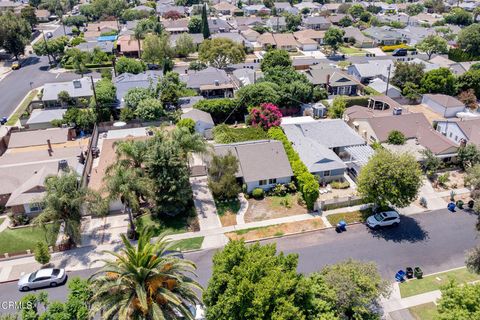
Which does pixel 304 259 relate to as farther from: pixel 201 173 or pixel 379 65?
pixel 379 65

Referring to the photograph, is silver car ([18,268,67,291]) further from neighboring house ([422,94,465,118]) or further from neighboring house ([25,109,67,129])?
neighboring house ([422,94,465,118])

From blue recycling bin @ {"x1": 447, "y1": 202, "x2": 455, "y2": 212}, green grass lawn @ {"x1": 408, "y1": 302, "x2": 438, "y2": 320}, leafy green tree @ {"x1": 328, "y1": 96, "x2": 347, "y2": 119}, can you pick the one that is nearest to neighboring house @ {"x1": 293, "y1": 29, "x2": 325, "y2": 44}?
leafy green tree @ {"x1": 328, "y1": 96, "x2": 347, "y2": 119}

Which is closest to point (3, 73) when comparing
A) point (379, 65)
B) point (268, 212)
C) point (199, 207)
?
point (199, 207)

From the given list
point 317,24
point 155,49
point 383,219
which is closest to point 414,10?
point 317,24

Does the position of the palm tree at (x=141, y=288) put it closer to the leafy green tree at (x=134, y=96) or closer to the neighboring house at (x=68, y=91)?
the leafy green tree at (x=134, y=96)

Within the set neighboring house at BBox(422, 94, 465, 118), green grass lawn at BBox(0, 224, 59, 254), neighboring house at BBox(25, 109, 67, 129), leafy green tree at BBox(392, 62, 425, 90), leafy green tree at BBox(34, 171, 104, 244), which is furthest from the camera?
leafy green tree at BBox(392, 62, 425, 90)
